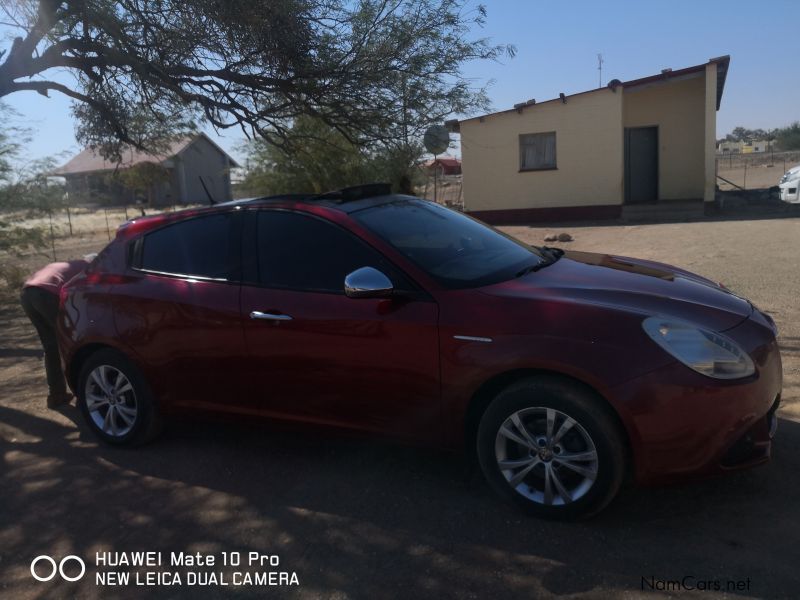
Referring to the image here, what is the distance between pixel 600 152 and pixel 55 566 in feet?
64.3

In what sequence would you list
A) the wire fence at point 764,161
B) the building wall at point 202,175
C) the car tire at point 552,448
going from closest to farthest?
the car tire at point 552,448 → the building wall at point 202,175 → the wire fence at point 764,161

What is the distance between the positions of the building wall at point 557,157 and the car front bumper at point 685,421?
18360 mm

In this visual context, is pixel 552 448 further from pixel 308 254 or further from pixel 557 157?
pixel 557 157

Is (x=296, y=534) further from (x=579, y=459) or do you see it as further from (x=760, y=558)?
(x=760, y=558)

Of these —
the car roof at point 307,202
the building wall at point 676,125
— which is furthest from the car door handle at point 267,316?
the building wall at point 676,125

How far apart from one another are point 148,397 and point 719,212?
19509 mm

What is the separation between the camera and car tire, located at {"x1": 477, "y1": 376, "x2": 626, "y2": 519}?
11.7 feet

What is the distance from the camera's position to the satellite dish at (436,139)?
9.99 m

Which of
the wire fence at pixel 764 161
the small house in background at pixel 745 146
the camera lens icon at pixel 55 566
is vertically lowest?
the camera lens icon at pixel 55 566

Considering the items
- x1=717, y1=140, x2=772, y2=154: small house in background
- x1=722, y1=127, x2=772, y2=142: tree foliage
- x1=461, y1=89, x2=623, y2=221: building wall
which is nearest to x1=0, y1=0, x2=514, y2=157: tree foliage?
x1=461, y1=89, x2=623, y2=221: building wall

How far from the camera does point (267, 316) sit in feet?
14.6

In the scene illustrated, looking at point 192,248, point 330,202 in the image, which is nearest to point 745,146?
point 330,202

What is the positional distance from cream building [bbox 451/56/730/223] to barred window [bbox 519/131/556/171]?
0.03 metres
